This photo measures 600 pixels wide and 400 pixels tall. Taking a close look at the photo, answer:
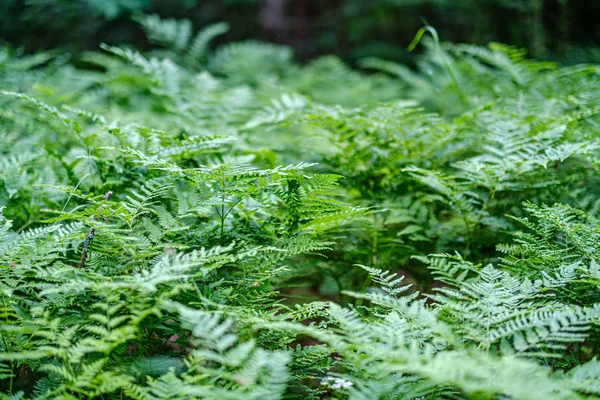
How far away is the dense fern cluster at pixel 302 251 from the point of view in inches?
46.9

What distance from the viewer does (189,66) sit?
4.14 meters

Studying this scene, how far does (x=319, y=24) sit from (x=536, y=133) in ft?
15.7

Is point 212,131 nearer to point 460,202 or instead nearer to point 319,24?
point 460,202

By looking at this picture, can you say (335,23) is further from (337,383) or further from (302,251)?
(337,383)

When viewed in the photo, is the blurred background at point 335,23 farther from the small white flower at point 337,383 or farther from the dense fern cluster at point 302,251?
the small white flower at point 337,383

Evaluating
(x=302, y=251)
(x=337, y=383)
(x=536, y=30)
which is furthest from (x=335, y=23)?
(x=337, y=383)

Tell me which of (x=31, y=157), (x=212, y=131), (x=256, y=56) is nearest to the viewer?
(x=31, y=157)

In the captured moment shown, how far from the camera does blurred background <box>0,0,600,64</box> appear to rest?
4.30m

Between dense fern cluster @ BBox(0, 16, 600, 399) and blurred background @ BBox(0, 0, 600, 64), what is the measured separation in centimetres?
165

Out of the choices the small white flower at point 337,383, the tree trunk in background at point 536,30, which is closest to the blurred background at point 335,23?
the tree trunk in background at point 536,30

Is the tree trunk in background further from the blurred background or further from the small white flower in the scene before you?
the small white flower

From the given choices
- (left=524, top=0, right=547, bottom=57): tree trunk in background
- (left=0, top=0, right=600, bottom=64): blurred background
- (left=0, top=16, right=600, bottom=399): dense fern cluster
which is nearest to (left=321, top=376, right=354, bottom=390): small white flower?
(left=0, top=16, right=600, bottom=399): dense fern cluster

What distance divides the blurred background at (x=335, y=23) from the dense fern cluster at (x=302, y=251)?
165 cm

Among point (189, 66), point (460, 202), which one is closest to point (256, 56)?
point (189, 66)
